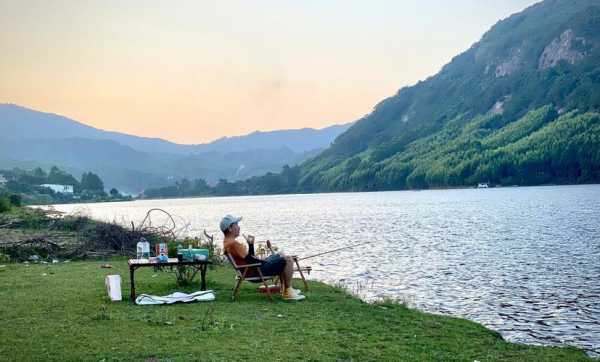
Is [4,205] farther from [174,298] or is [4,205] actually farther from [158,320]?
[158,320]

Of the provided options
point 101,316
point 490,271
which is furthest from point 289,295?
point 490,271

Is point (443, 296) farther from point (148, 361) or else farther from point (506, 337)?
point (148, 361)

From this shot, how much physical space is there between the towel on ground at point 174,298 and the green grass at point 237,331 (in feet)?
0.94

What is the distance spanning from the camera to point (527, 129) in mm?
185375

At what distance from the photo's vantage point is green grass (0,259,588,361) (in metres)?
8.80

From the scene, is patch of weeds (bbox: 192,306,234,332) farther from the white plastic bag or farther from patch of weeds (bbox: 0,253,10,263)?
patch of weeds (bbox: 0,253,10,263)

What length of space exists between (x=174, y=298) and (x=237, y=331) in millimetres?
3498

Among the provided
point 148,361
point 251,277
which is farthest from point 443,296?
point 148,361

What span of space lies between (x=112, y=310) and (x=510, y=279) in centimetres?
1494

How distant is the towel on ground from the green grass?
29cm

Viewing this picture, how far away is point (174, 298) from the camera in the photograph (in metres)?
13.2

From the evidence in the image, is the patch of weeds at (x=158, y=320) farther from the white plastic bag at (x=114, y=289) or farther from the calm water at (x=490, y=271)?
the calm water at (x=490, y=271)

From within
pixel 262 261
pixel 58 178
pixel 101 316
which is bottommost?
pixel 101 316

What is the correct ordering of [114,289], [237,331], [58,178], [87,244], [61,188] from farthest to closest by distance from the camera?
[58,178] < [61,188] < [87,244] < [114,289] < [237,331]
